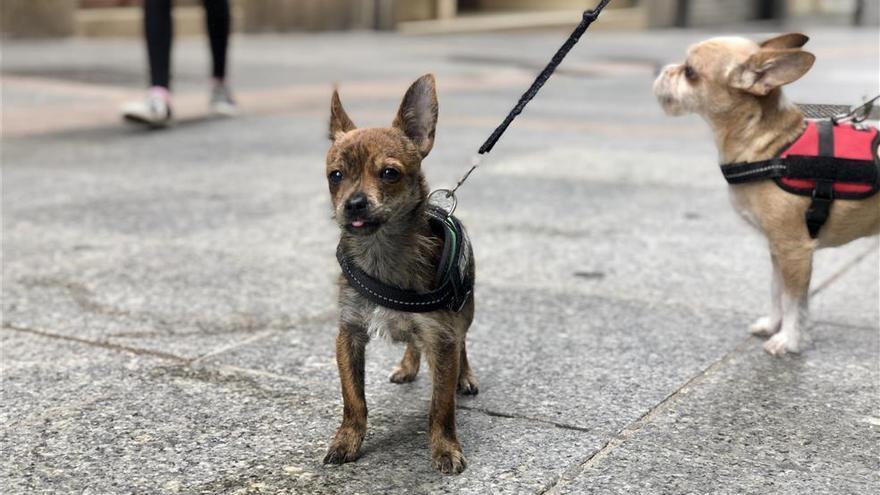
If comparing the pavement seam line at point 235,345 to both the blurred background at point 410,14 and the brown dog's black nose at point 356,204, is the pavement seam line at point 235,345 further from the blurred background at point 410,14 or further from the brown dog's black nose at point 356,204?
the blurred background at point 410,14

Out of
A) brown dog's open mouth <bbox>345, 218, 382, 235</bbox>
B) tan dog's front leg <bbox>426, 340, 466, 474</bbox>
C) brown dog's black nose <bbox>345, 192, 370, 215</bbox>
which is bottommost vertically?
tan dog's front leg <bbox>426, 340, 466, 474</bbox>

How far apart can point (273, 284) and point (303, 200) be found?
199 cm

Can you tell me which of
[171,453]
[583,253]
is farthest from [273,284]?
[171,453]

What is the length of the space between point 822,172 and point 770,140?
253mm

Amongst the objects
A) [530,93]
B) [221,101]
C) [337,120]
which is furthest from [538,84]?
[221,101]

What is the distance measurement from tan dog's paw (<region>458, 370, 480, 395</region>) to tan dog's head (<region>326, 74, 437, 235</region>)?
823 millimetres

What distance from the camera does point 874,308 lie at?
200 inches

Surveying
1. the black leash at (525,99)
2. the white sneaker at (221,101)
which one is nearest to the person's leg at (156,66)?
the white sneaker at (221,101)

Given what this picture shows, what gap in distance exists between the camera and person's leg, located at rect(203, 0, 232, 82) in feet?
32.7

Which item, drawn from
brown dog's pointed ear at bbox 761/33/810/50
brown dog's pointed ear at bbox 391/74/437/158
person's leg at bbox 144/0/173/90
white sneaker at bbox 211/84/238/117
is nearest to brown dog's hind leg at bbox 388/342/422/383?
brown dog's pointed ear at bbox 391/74/437/158

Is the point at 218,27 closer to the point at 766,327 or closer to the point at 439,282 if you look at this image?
the point at 766,327

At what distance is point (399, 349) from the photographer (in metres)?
4.46

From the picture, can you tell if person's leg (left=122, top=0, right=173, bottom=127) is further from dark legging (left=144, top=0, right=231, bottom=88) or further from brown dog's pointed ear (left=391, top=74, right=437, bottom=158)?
brown dog's pointed ear (left=391, top=74, right=437, bottom=158)

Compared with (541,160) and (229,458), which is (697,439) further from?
(541,160)
